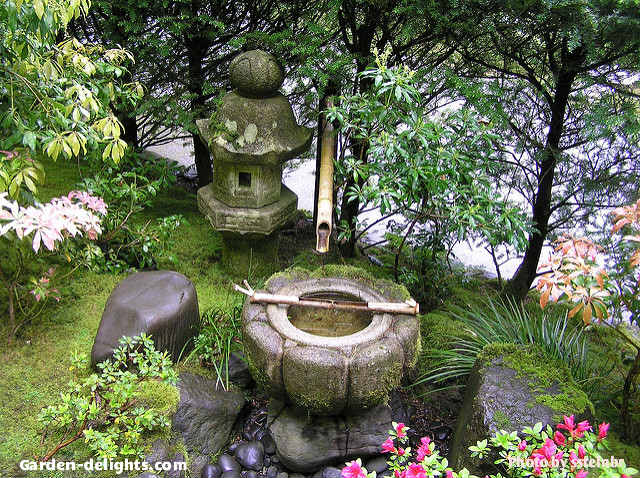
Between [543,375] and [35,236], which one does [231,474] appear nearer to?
[35,236]

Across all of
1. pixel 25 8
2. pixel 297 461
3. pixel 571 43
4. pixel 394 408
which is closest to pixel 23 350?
pixel 297 461

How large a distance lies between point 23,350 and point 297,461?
2.01 meters

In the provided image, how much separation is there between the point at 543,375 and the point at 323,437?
1381mm

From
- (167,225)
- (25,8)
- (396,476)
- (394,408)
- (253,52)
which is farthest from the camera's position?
(167,225)

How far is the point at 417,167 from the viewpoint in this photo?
12.4 feet

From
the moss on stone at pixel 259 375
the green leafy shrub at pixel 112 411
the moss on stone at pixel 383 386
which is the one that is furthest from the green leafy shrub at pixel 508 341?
the green leafy shrub at pixel 112 411

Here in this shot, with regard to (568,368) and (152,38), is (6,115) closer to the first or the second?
(152,38)

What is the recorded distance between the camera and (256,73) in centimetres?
413

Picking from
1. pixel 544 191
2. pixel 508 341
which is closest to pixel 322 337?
pixel 508 341

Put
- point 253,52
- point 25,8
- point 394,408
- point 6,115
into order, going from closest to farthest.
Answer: point 25,8
point 6,115
point 394,408
point 253,52

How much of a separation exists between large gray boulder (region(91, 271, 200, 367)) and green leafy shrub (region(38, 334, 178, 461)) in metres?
0.14

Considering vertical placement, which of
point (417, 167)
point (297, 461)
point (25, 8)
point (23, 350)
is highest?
point (25, 8)

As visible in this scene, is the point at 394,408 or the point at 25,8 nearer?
the point at 25,8

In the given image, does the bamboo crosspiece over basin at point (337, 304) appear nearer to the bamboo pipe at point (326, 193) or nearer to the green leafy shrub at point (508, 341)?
the bamboo pipe at point (326, 193)
